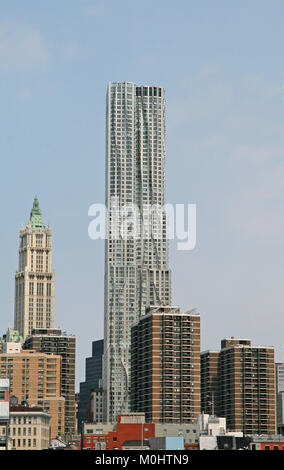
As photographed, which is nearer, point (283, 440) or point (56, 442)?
point (283, 440)

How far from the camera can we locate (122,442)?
180625 millimetres
